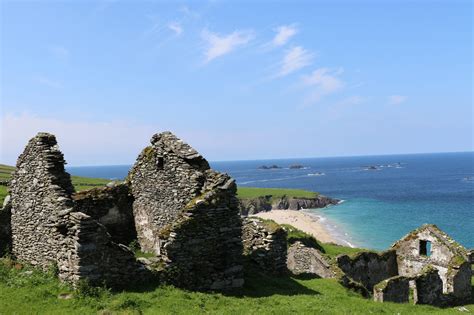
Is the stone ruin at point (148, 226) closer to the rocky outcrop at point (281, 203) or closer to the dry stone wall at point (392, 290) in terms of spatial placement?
the dry stone wall at point (392, 290)

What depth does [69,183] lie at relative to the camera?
18812 millimetres

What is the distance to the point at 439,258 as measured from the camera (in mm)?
35906

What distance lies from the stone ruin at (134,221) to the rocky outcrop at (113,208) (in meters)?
0.05

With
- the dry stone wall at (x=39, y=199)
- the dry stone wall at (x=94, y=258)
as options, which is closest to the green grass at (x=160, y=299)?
the dry stone wall at (x=94, y=258)

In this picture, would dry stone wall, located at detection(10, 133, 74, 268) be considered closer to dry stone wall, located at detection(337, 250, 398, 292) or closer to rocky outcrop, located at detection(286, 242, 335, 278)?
rocky outcrop, located at detection(286, 242, 335, 278)

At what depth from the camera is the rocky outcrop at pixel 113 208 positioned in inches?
844

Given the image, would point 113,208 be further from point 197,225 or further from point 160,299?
point 160,299

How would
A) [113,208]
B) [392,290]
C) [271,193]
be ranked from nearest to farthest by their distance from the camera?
1. [113,208]
2. [392,290]
3. [271,193]

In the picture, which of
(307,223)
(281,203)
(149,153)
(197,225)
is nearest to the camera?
(197,225)

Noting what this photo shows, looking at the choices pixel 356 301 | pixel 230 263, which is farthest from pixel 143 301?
pixel 356 301

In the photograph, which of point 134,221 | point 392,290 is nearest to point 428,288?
point 392,290

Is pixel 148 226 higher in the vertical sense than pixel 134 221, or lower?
lower

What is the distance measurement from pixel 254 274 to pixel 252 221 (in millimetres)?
3467

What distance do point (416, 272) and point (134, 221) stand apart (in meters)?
25.8
